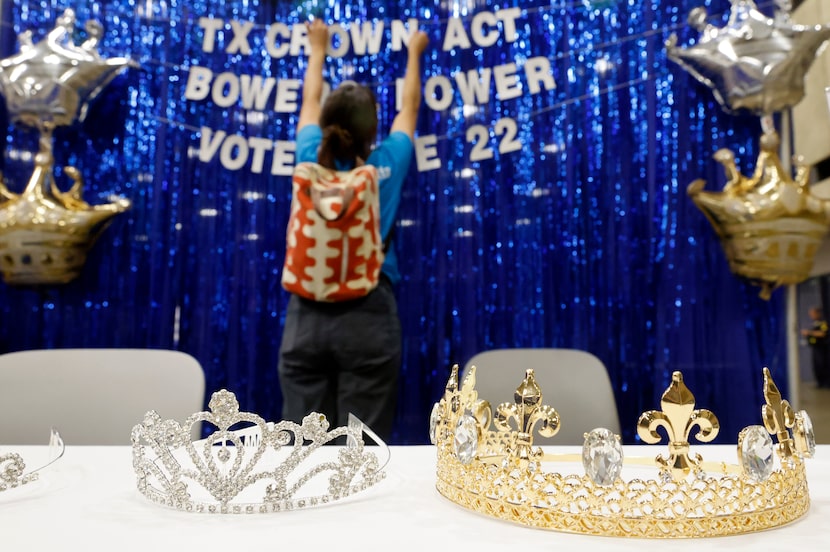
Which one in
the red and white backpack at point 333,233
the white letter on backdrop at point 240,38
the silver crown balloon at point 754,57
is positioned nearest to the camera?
the red and white backpack at point 333,233

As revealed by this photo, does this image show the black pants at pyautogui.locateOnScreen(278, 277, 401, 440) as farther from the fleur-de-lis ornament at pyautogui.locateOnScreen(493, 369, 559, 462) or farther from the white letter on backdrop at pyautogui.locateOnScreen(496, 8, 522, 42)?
the fleur-de-lis ornament at pyautogui.locateOnScreen(493, 369, 559, 462)

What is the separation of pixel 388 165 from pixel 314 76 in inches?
14.2

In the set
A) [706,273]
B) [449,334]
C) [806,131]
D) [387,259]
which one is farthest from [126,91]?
[806,131]

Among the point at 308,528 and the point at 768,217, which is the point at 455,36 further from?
the point at 308,528

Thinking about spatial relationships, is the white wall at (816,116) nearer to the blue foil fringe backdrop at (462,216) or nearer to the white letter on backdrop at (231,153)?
the blue foil fringe backdrop at (462,216)

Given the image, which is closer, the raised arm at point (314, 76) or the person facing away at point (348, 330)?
the person facing away at point (348, 330)

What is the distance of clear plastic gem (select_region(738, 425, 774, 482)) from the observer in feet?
1.63

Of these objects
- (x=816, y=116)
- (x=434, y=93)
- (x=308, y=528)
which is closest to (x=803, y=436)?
(x=308, y=528)

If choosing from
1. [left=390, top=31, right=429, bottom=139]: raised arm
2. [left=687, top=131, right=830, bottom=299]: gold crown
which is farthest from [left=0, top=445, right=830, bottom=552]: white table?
[left=390, top=31, right=429, bottom=139]: raised arm

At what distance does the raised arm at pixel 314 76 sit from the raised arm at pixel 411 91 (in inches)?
9.0

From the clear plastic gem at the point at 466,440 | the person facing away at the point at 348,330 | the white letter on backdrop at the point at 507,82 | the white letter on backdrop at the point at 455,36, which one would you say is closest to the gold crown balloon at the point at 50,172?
the person facing away at the point at 348,330

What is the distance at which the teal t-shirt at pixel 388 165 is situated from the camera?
67.3 inches

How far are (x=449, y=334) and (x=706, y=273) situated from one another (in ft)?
2.42

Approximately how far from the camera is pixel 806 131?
1.71 m
